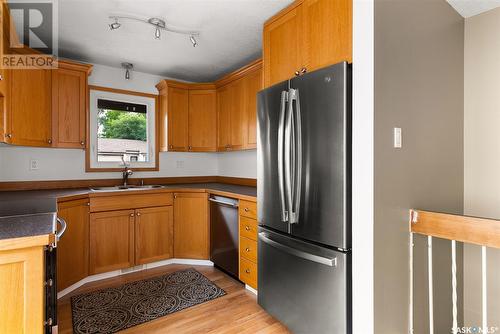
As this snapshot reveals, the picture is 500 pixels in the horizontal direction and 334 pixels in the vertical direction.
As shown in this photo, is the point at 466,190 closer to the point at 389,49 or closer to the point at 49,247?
the point at 389,49

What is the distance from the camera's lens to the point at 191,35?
8.49 feet

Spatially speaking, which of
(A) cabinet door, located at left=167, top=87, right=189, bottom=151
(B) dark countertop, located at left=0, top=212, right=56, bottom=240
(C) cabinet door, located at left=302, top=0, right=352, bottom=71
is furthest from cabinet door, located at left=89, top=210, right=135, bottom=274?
(C) cabinet door, located at left=302, top=0, right=352, bottom=71

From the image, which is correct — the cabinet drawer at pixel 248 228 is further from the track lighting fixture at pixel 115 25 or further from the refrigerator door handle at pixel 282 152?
the track lighting fixture at pixel 115 25

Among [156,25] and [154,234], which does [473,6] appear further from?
[154,234]

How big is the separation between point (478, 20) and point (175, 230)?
3483mm

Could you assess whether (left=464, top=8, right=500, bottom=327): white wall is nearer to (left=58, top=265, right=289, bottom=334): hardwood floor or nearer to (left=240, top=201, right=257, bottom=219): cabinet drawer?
(left=58, top=265, right=289, bottom=334): hardwood floor

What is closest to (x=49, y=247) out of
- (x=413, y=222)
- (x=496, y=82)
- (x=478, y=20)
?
(x=413, y=222)

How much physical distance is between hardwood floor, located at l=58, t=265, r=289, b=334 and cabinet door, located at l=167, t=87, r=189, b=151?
1789 mm

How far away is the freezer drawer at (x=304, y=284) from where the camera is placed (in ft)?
5.16

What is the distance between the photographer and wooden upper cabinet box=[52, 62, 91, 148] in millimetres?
2760

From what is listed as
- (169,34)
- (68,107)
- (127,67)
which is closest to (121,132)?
(68,107)

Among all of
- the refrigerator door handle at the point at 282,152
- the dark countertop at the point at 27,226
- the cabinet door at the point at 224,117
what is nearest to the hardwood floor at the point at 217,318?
A: the refrigerator door handle at the point at 282,152

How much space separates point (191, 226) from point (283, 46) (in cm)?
218

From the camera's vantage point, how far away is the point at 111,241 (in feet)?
9.25
